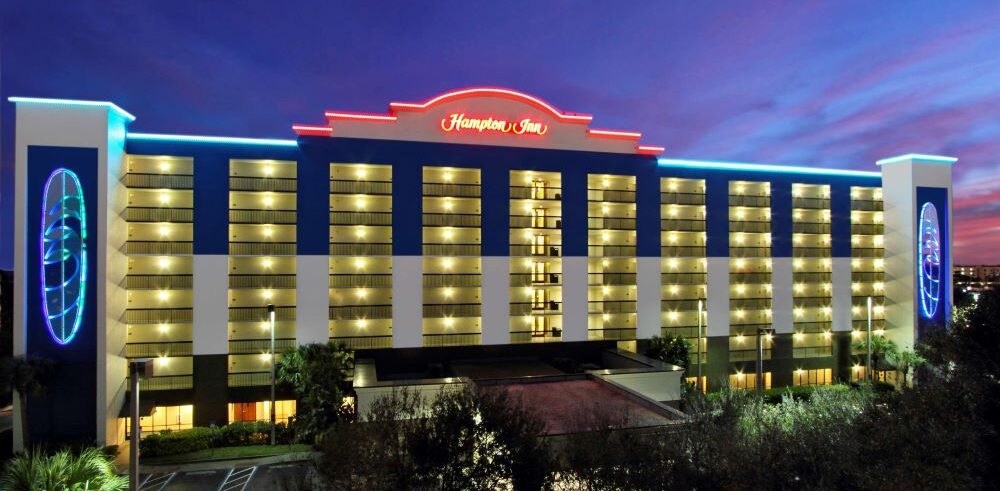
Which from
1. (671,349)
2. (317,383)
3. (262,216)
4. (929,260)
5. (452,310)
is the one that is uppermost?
(262,216)

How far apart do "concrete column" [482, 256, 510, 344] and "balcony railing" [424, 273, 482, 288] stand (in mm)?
725

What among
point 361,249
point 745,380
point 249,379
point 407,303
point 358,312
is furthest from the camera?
point 745,380

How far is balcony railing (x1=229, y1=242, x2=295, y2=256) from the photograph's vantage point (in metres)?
35.9

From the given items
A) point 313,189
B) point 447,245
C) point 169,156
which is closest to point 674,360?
point 447,245

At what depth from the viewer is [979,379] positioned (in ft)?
61.9

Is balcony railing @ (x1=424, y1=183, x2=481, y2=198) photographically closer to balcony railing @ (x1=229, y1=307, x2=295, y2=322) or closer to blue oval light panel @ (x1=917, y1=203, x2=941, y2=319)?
balcony railing @ (x1=229, y1=307, x2=295, y2=322)

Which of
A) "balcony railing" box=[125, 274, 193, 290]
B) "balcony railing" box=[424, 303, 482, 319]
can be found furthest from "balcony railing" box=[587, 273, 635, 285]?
"balcony railing" box=[125, 274, 193, 290]

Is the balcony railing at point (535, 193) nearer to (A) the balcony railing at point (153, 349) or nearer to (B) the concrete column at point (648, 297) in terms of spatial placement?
(B) the concrete column at point (648, 297)

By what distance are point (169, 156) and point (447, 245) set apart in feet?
64.5

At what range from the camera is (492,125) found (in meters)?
39.5

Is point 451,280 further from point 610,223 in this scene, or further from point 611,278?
point 610,223

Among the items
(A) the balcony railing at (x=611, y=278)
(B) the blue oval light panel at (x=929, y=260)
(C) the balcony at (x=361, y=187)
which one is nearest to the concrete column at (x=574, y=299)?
(A) the balcony railing at (x=611, y=278)

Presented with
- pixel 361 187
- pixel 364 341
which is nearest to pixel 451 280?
pixel 364 341

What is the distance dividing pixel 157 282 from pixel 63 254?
5445 millimetres
